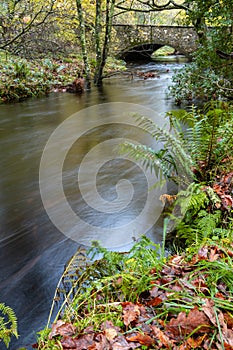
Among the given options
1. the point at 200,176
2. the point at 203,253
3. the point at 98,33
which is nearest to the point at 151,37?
the point at 98,33

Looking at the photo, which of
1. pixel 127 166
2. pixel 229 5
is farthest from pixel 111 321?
pixel 229 5

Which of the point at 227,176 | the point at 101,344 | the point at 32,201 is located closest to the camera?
the point at 101,344

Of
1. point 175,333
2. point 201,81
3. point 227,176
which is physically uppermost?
point 201,81

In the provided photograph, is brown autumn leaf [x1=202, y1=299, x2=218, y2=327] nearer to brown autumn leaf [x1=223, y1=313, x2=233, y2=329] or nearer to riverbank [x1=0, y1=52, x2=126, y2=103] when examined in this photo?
brown autumn leaf [x1=223, y1=313, x2=233, y2=329]

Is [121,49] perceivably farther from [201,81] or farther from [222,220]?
[222,220]

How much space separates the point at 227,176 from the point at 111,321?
2.07m

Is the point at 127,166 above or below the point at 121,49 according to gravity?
below

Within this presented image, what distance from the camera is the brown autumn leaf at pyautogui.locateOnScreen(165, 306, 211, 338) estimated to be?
1.46 meters

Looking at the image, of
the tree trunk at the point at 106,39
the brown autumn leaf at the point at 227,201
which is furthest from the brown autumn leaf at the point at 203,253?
the tree trunk at the point at 106,39

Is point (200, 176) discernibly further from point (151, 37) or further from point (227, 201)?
point (151, 37)

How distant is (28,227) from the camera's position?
3406mm

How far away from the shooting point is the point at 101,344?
58.1 inches

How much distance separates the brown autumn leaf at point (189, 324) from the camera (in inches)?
57.3

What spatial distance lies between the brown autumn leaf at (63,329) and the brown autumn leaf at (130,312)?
12.5 inches
